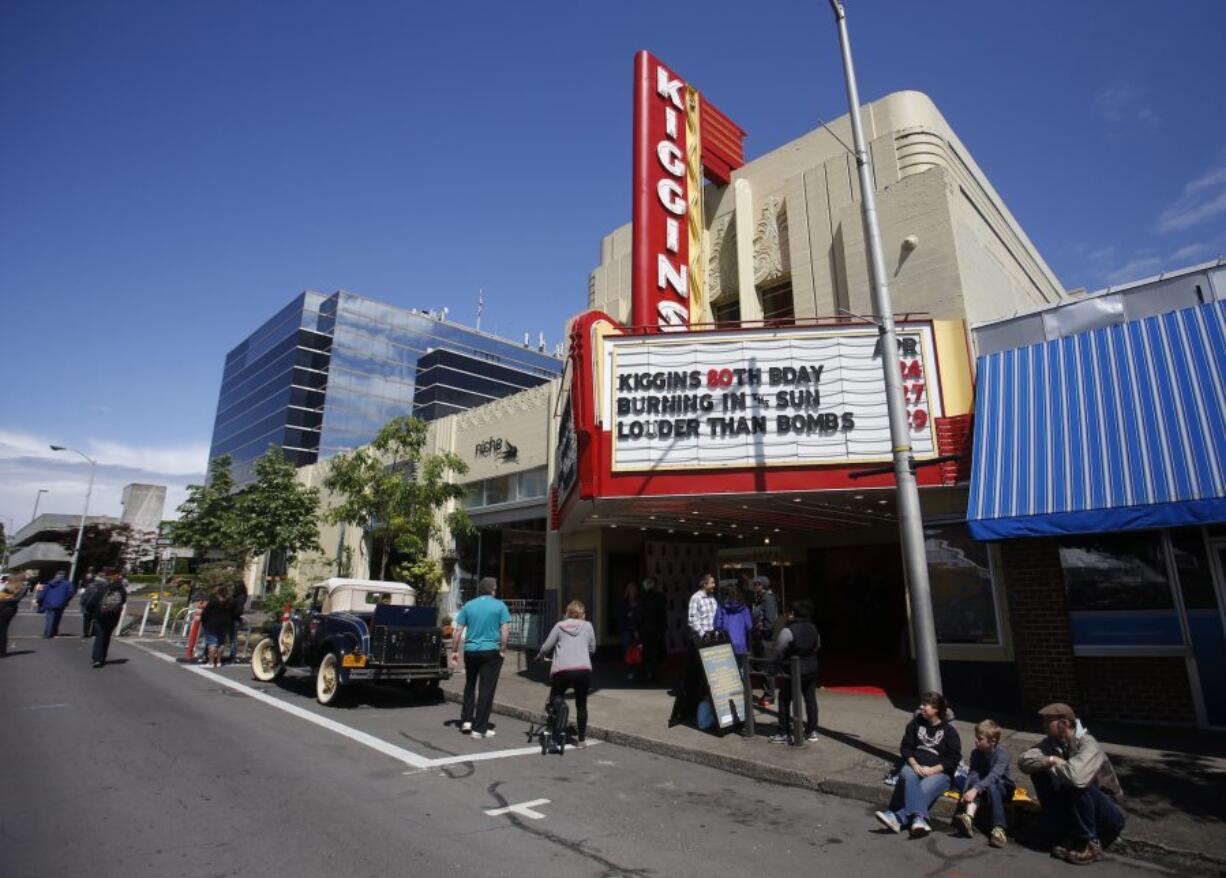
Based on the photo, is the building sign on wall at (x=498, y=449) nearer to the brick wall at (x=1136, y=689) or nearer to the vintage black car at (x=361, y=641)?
the vintage black car at (x=361, y=641)

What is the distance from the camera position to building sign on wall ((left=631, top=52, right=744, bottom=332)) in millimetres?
14164

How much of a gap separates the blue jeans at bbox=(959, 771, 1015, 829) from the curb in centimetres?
28

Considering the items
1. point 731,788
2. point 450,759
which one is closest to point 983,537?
point 731,788

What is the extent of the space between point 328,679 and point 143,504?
92.2 metres

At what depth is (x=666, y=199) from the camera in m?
15.0

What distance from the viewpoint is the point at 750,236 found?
52.8ft

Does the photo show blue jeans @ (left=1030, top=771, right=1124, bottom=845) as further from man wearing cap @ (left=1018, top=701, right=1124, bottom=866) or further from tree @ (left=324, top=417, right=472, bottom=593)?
tree @ (left=324, top=417, right=472, bottom=593)

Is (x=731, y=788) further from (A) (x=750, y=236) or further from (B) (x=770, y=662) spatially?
(A) (x=750, y=236)

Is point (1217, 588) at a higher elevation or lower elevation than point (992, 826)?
higher

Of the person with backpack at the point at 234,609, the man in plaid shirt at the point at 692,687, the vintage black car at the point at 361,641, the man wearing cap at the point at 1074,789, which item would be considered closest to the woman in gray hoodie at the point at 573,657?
the man in plaid shirt at the point at 692,687

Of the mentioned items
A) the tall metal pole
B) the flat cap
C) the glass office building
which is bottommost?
the flat cap

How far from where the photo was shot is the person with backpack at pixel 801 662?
8.12 meters

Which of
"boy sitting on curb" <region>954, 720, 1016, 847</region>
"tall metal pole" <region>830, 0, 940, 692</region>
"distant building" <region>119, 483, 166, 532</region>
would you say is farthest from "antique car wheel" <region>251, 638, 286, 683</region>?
"distant building" <region>119, 483, 166, 532</region>

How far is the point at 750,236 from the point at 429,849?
1472cm
